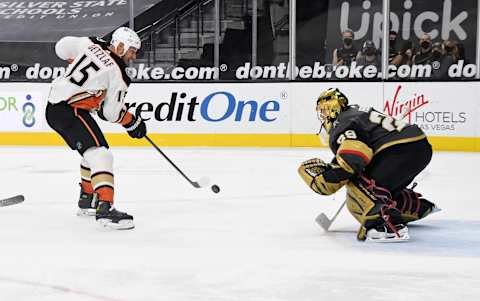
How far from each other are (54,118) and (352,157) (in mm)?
1448

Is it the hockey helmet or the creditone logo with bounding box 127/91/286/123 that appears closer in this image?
the hockey helmet

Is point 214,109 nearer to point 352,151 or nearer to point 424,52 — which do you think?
point 424,52

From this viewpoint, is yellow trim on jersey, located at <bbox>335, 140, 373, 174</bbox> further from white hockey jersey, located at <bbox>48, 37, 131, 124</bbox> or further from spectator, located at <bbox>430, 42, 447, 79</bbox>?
spectator, located at <bbox>430, 42, 447, 79</bbox>

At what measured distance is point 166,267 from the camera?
2.88 metres

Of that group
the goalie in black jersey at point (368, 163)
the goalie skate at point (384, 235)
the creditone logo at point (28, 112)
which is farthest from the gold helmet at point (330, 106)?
the creditone logo at point (28, 112)

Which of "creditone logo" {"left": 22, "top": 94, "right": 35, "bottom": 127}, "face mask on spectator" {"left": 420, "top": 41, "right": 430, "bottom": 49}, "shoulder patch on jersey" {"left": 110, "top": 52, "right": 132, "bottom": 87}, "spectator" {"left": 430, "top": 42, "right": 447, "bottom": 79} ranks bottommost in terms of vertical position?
"creditone logo" {"left": 22, "top": 94, "right": 35, "bottom": 127}

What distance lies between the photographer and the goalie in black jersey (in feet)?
10.6

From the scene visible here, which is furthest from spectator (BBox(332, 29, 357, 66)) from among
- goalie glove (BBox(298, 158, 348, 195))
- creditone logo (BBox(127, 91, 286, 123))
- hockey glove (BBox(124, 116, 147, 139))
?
goalie glove (BBox(298, 158, 348, 195))

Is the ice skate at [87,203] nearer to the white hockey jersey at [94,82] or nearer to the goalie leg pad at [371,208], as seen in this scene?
the white hockey jersey at [94,82]

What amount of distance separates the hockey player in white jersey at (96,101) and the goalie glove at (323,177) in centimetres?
89

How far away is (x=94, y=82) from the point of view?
3.66 metres

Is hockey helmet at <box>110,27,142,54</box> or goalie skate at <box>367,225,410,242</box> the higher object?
hockey helmet at <box>110,27,142,54</box>

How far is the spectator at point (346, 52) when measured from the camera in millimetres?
8758

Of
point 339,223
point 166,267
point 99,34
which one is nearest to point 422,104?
point 99,34
